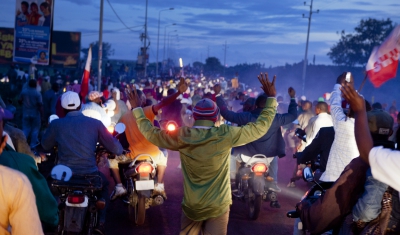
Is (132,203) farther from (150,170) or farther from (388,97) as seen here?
(388,97)

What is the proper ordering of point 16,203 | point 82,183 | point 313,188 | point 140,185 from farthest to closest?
point 140,185, point 82,183, point 313,188, point 16,203

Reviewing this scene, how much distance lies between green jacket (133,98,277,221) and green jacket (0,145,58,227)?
204 centimetres

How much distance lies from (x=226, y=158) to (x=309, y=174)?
2.57ft

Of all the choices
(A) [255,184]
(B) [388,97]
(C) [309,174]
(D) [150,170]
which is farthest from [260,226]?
(B) [388,97]

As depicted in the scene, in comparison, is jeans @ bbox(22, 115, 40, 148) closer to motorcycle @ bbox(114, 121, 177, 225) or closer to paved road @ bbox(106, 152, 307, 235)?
paved road @ bbox(106, 152, 307, 235)

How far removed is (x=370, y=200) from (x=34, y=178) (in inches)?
88.4

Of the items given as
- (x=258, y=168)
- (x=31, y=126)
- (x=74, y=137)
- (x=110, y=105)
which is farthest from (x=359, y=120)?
(x=31, y=126)

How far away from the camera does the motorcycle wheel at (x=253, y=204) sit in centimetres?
876

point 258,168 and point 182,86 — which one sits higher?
point 182,86

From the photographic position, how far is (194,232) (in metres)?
5.36

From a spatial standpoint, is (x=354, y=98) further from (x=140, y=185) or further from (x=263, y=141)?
(x=263, y=141)

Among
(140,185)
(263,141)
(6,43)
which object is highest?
(6,43)

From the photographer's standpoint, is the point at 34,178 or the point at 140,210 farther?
the point at 140,210

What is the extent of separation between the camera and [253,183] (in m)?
8.80
